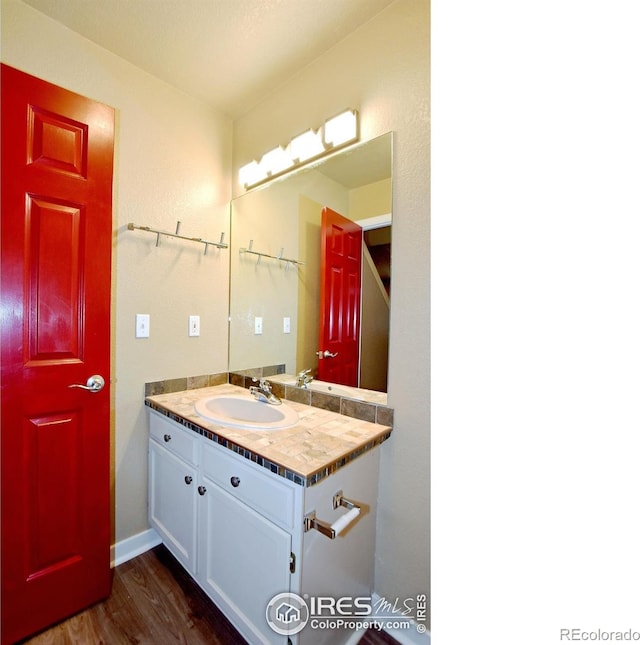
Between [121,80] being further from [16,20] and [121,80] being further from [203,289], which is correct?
[203,289]

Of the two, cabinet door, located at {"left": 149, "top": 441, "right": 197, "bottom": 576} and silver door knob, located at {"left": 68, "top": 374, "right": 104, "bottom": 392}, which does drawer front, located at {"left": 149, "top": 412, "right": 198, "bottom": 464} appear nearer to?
cabinet door, located at {"left": 149, "top": 441, "right": 197, "bottom": 576}

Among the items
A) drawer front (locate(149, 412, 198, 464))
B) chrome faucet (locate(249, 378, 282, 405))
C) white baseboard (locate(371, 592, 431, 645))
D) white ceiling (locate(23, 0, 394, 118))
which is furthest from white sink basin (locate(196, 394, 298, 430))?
white ceiling (locate(23, 0, 394, 118))

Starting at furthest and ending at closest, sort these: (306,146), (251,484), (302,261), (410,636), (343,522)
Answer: (302,261), (306,146), (410,636), (251,484), (343,522)

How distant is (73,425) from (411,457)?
56.6 inches

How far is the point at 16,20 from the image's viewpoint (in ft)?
4.15

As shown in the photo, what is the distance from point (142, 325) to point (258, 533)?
Answer: 1186 mm

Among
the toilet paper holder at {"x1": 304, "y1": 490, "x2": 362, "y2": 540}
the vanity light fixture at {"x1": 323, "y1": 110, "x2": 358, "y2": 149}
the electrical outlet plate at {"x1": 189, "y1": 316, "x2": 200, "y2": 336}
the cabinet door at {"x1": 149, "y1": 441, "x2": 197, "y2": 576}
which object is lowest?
the cabinet door at {"x1": 149, "y1": 441, "x2": 197, "y2": 576}

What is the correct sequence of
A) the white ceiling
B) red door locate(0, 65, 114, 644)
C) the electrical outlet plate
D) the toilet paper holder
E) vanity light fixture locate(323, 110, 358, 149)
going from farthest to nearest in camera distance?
the electrical outlet plate → vanity light fixture locate(323, 110, 358, 149) → the white ceiling → red door locate(0, 65, 114, 644) → the toilet paper holder

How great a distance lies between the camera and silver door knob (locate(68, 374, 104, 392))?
132 cm

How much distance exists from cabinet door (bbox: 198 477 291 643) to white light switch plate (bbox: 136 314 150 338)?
842mm

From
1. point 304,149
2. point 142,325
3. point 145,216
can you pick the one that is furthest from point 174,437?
point 304,149

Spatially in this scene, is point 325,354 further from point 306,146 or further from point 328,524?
point 306,146

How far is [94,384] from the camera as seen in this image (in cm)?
134
